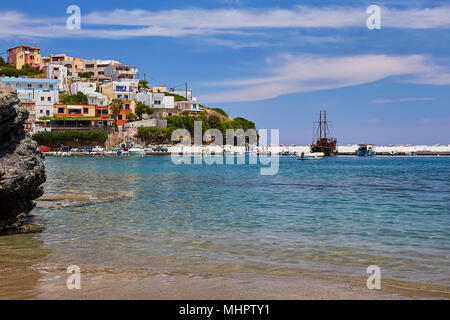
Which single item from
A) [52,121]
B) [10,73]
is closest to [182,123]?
[52,121]

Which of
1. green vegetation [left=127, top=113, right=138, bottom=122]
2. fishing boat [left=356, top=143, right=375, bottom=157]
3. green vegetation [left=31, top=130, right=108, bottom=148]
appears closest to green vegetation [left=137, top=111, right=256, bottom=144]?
green vegetation [left=127, top=113, right=138, bottom=122]

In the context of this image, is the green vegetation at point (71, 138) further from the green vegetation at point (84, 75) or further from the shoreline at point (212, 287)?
the shoreline at point (212, 287)

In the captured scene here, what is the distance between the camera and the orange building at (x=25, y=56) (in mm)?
130650

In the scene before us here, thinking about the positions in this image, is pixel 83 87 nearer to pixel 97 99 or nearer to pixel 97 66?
pixel 97 99

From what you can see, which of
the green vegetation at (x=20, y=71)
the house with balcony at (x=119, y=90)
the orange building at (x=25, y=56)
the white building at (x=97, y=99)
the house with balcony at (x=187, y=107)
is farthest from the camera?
the orange building at (x=25, y=56)

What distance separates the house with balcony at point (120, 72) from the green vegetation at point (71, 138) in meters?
31.1

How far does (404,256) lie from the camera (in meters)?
10.1

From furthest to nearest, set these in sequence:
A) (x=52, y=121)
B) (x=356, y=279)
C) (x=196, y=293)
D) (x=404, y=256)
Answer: (x=52, y=121)
(x=404, y=256)
(x=356, y=279)
(x=196, y=293)

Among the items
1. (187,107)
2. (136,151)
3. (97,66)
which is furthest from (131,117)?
(97,66)

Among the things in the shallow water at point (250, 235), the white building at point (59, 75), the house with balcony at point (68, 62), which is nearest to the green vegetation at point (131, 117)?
the white building at point (59, 75)

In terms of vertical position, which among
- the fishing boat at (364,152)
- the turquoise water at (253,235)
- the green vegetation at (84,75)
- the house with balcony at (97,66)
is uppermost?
the house with balcony at (97,66)

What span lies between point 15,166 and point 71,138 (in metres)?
98.8
